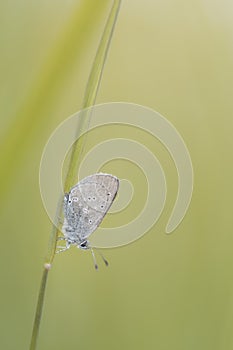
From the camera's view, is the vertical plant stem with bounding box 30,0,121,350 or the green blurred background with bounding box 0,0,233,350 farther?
the green blurred background with bounding box 0,0,233,350

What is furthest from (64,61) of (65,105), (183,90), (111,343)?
(111,343)

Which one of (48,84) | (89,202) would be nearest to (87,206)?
(89,202)

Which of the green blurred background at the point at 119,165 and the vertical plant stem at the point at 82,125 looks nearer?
the vertical plant stem at the point at 82,125

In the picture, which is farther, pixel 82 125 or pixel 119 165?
pixel 119 165

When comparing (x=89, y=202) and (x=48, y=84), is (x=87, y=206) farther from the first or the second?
(x=48, y=84)

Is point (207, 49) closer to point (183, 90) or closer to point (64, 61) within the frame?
point (183, 90)

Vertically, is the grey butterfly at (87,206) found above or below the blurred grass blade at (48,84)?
below
